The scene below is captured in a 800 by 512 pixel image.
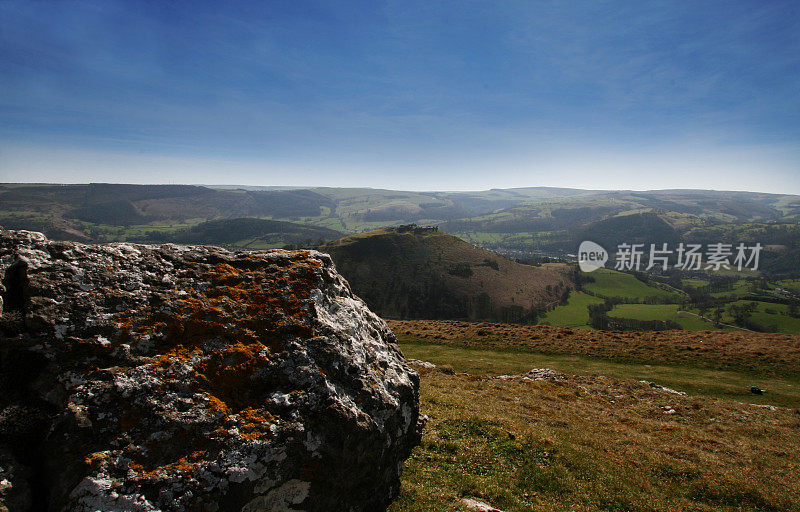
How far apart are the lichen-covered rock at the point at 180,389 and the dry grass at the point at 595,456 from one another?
14.1ft

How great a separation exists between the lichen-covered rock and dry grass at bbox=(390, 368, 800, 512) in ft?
14.1

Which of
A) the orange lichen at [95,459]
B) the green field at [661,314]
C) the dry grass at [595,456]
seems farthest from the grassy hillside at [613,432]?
the green field at [661,314]

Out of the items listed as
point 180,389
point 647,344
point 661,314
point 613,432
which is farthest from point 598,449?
point 661,314

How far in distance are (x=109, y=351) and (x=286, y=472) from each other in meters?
4.51

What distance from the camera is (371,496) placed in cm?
923

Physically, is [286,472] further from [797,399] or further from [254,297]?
[797,399]

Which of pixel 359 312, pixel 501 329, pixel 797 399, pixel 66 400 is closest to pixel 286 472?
pixel 66 400

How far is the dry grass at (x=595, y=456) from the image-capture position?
39.0 ft

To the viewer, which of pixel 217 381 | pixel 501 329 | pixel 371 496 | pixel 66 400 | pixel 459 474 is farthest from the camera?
pixel 501 329

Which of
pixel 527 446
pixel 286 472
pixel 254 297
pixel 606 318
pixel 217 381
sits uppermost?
pixel 254 297

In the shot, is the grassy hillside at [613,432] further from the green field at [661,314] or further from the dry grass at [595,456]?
the green field at [661,314]

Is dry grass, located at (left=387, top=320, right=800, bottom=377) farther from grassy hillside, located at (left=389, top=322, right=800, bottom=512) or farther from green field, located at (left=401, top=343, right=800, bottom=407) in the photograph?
green field, located at (left=401, top=343, right=800, bottom=407)

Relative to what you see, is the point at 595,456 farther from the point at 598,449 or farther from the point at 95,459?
the point at 95,459

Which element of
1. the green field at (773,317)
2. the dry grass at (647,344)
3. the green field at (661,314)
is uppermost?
the dry grass at (647,344)
